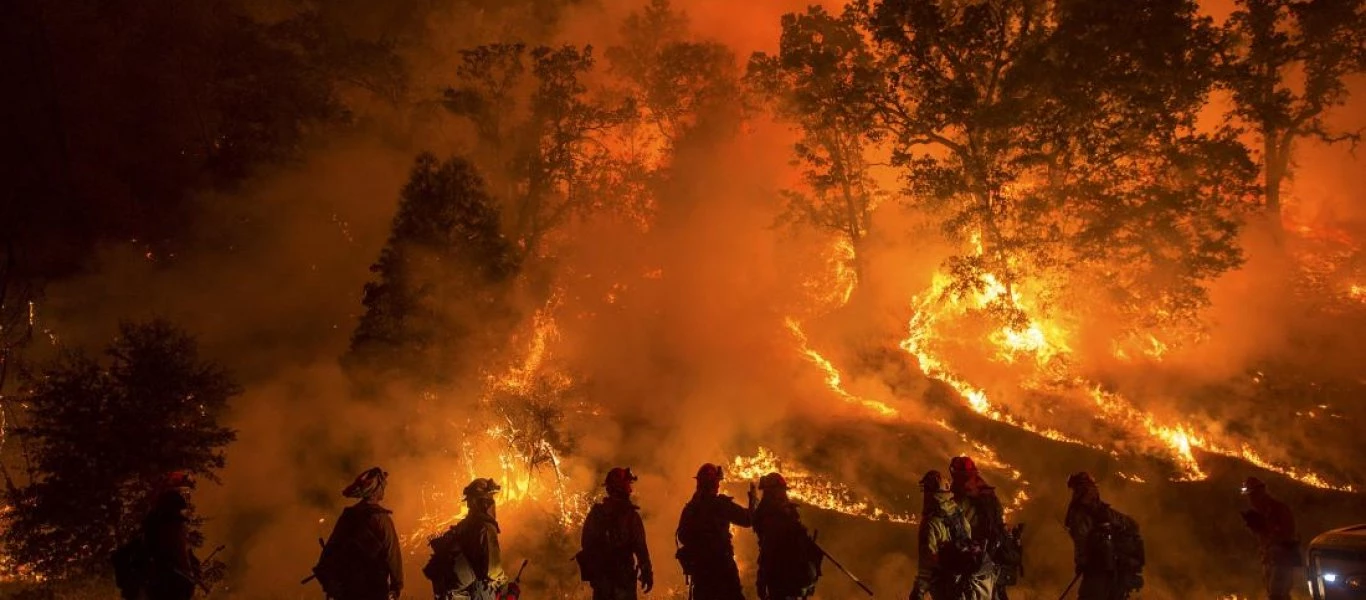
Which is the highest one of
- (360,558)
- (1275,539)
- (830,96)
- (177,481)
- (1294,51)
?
(830,96)

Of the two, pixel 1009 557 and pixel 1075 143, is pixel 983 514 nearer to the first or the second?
pixel 1009 557

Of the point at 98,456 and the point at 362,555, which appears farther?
the point at 98,456

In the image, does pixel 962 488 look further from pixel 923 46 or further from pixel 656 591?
pixel 923 46

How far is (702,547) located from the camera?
7527mm

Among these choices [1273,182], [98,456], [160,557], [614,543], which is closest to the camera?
[160,557]

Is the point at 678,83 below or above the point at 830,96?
above

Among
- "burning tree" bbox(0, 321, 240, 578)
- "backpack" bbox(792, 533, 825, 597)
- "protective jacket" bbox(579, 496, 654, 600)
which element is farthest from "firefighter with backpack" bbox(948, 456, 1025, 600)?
"burning tree" bbox(0, 321, 240, 578)

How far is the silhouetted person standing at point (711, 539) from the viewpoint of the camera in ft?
24.6

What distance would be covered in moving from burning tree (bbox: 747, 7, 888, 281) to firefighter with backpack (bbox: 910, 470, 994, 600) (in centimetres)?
1483

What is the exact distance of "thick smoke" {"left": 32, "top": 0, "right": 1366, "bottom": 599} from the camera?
1570 centimetres

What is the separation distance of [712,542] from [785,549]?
2.15 ft

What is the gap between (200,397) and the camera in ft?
42.2

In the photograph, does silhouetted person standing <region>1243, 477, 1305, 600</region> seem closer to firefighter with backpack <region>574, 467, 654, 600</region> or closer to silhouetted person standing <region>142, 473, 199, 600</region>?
firefighter with backpack <region>574, 467, 654, 600</region>

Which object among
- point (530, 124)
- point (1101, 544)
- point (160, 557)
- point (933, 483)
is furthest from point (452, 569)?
point (530, 124)
